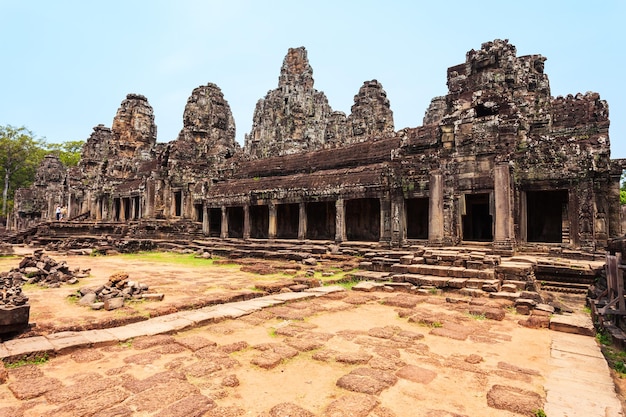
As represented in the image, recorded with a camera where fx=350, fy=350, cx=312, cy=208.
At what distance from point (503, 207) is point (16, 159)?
2483 inches

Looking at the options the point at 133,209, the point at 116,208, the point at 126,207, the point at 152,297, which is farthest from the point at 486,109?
the point at 116,208

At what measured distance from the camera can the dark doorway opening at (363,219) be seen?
19.6 metres

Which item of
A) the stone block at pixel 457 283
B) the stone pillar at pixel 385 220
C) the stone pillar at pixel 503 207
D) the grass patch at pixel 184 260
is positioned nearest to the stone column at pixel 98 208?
the grass patch at pixel 184 260

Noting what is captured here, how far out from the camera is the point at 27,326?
5.08 metres

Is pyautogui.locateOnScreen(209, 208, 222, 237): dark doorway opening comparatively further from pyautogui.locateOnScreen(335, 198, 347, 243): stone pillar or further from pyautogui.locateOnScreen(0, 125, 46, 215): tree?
pyautogui.locateOnScreen(0, 125, 46, 215): tree

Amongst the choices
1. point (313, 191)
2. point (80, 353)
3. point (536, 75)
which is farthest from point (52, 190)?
point (536, 75)

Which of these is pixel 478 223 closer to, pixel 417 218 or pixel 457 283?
pixel 417 218

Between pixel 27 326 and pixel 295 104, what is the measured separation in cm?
3789

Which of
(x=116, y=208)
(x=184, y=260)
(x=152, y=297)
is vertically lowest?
(x=184, y=260)

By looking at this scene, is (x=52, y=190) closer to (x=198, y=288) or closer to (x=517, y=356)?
(x=198, y=288)

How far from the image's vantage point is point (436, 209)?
46.2 feet

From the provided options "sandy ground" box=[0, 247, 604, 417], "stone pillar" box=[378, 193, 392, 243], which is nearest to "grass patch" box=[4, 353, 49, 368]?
"sandy ground" box=[0, 247, 604, 417]

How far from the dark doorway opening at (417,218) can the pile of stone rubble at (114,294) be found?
14.0 meters

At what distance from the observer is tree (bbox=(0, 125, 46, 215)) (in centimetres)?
4894
